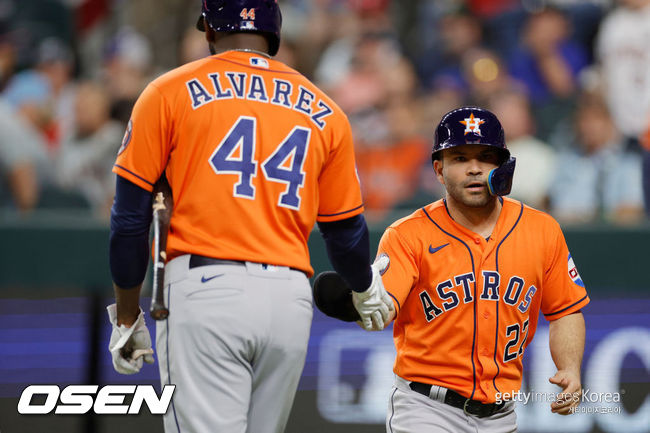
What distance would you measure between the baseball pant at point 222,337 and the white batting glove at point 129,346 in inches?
5.9

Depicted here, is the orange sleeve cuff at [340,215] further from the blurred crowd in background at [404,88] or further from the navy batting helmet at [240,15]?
the blurred crowd in background at [404,88]

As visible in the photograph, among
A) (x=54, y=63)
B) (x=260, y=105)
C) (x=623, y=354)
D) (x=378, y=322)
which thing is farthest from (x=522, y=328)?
(x=54, y=63)

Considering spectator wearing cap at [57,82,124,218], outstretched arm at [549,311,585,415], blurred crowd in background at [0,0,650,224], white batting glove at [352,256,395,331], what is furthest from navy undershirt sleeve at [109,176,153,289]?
spectator wearing cap at [57,82,124,218]

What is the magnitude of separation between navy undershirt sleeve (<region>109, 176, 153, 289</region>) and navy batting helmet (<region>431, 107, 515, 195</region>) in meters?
1.18

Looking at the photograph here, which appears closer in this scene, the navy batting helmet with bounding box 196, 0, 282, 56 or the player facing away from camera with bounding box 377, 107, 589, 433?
the navy batting helmet with bounding box 196, 0, 282, 56

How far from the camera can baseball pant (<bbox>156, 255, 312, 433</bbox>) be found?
9.30 feet

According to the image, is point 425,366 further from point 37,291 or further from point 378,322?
point 37,291

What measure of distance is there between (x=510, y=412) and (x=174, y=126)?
1.67 metres

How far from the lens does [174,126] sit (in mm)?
2912

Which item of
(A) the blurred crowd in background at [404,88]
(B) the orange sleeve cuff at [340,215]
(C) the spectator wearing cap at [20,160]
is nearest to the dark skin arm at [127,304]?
(B) the orange sleeve cuff at [340,215]

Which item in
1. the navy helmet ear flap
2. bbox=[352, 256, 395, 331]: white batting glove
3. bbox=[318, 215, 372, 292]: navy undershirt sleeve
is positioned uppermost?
the navy helmet ear flap

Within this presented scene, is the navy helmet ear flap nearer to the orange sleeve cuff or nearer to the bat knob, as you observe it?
the orange sleeve cuff

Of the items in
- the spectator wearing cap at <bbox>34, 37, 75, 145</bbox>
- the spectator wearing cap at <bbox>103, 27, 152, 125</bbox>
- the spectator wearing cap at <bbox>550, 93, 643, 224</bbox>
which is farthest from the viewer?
the spectator wearing cap at <bbox>34, 37, 75, 145</bbox>

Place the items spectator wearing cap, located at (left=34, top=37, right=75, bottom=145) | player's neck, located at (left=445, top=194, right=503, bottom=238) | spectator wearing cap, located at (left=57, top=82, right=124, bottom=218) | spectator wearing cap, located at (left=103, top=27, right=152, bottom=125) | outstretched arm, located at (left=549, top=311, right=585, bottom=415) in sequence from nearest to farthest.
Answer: outstretched arm, located at (left=549, top=311, right=585, bottom=415) → player's neck, located at (left=445, top=194, right=503, bottom=238) → spectator wearing cap, located at (left=57, top=82, right=124, bottom=218) → spectator wearing cap, located at (left=103, top=27, right=152, bottom=125) → spectator wearing cap, located at (left=34, top=37, right=75, bottom=145)
